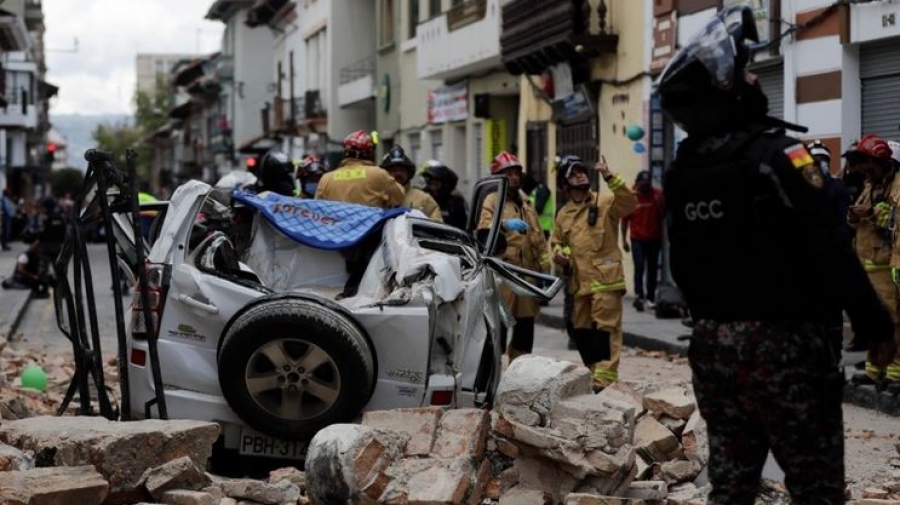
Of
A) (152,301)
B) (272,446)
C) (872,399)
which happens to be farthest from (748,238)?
(872,399)

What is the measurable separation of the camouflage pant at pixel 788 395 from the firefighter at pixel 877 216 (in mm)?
6868

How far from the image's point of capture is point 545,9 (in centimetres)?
2484

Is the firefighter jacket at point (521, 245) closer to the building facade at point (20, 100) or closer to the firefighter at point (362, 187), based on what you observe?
the firefighter at point (362, 187)

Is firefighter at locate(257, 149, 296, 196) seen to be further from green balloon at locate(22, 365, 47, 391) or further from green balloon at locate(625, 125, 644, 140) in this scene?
green balloon at locate(625, 125, 644, 140)

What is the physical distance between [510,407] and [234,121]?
68.1m

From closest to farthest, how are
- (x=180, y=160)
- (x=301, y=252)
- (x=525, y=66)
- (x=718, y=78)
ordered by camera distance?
(x=718, y=78), (x=301, y=252), (x=525, y=66), (x=180, y=160)

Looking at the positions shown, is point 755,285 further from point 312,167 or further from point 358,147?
point 312,167

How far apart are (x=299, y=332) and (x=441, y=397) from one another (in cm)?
81

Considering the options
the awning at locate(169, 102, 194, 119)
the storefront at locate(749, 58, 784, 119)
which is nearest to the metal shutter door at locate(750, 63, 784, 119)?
the storefront at locate(749, 58, 784, 119)

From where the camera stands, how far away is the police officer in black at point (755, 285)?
4613mm

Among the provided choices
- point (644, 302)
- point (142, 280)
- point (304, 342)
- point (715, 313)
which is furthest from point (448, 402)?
point (644, 302)

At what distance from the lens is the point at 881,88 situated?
1638cm

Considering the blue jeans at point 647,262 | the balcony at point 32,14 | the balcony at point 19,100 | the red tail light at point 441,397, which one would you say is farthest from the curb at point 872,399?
the balcony at point 32,14

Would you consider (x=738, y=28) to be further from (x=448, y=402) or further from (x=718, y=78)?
(x=448, y=402)
